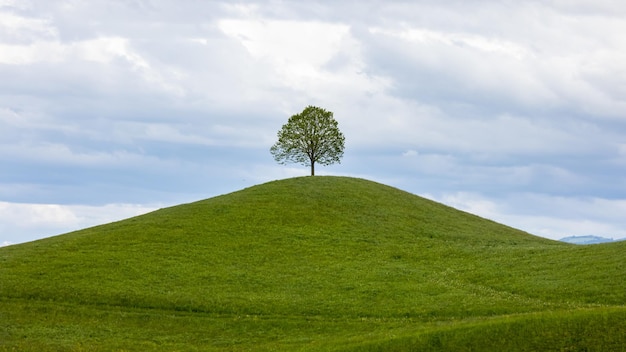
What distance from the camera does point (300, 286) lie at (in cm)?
5875

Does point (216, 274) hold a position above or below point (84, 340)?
above

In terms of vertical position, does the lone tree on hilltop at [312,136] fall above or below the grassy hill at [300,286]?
above

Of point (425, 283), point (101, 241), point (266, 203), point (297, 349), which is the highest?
point (266, 203)

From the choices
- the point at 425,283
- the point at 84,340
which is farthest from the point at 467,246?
the point at 84,340

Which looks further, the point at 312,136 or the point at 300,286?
the point at 312,136

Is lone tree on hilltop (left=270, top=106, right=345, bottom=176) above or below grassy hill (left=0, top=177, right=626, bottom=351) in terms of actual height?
above

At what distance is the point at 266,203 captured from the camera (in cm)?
9125

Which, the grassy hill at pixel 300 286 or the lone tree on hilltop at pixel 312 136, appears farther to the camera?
the lone tree on hilltop at pixel 312 136

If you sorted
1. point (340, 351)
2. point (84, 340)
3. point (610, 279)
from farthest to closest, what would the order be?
point (610, 279)
point (84, 340)
point (340, 351)

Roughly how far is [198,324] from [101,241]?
28.4 metres

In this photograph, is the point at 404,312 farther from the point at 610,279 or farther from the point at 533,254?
the point at 533,254

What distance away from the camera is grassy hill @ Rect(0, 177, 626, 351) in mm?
40750

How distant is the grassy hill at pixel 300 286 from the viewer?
40750 millimetres

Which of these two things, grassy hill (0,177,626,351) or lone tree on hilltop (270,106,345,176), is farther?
lone tree on hilltop (270,106,345,176)
